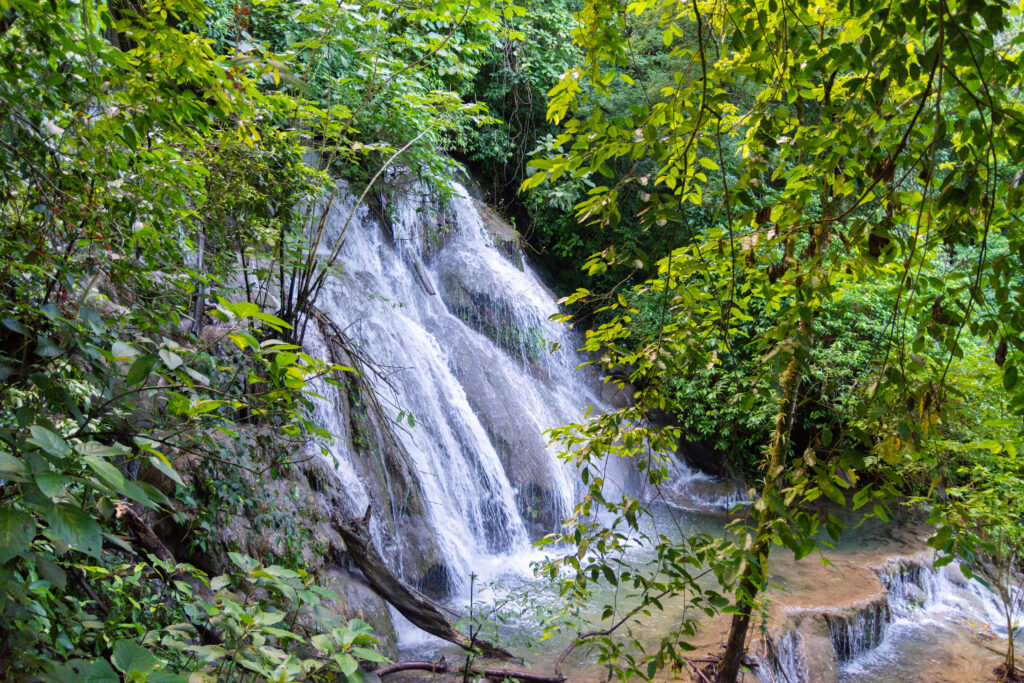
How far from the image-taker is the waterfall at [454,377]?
19.7 ft

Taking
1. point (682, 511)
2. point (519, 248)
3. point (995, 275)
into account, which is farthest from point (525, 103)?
point (995, 275)

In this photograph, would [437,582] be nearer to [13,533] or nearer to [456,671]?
[456,671]

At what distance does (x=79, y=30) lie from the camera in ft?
8.03

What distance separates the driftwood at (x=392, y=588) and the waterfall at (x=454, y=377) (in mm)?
526

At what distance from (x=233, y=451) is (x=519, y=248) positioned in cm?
694

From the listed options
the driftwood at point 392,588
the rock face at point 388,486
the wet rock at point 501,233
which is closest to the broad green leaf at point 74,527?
the driftwood at point 392,588

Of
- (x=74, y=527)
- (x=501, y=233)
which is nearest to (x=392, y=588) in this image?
(x=74, y=527)

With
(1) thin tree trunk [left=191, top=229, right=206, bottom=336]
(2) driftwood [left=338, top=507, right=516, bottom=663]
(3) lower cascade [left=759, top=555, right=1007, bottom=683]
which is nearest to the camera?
(1) thin tree trunk [left=191, top=229, right=206, bottom=336]

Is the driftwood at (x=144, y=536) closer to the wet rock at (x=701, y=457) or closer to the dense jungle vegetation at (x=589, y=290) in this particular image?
the dense jungle vegetation at (x=589, y=290)

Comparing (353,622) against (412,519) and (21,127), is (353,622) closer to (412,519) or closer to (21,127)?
(21,127)

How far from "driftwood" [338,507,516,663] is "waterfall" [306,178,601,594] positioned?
53 cm

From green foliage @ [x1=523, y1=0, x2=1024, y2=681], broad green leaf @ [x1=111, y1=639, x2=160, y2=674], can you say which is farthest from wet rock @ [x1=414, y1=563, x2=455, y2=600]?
broad green leaf @ [x1=111, y1=639, x2=160, y2=674]

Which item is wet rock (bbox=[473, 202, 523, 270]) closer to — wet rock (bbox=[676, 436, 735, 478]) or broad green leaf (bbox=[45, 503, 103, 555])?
wet rock (bbox=[676, 436, 735, 478])

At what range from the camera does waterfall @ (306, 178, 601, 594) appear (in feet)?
19.7
